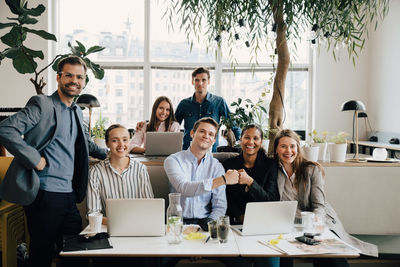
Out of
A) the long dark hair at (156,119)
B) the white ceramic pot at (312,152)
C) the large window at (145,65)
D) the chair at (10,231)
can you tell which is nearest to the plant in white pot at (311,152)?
the white ceramic pot at (312,152)

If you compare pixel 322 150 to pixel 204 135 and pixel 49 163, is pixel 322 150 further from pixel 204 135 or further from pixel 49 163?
pixel 49 163

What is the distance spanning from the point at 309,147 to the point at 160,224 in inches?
58.0

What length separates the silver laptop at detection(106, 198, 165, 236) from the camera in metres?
1.63

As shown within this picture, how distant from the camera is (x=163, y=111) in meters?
3.57

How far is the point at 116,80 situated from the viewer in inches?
261

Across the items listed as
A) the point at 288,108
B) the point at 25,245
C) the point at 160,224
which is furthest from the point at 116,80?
the point at 160,224

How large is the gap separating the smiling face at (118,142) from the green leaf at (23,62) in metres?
1.09

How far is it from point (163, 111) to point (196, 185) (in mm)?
1627

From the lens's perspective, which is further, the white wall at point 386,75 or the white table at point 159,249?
the white wall at point 386,75

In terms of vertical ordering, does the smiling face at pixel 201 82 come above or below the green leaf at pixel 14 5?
below

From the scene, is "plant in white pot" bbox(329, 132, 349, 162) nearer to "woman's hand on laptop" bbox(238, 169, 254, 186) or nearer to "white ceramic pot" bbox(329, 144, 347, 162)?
"white ceramic pot" bbox(329, 144, 347, 162)

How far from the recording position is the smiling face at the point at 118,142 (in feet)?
7.24

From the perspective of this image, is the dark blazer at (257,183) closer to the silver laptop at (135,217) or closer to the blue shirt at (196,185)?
the blue shirt at (196,185)

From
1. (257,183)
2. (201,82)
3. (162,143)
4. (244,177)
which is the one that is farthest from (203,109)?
(244,177)
